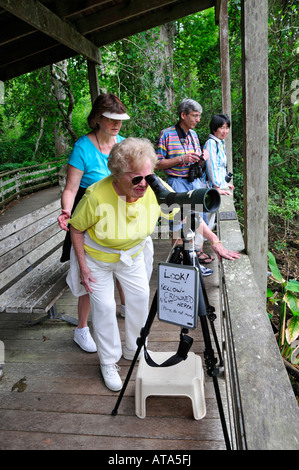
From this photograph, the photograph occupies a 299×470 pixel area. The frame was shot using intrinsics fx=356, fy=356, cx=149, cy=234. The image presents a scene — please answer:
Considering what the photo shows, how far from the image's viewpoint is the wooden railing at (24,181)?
12.1m

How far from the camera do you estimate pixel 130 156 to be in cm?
178

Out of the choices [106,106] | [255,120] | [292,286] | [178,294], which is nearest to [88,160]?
[106,106]

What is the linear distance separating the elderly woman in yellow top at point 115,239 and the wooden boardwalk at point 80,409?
21 centimetres

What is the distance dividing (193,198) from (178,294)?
45cm

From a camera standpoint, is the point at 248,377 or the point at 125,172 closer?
the point at 248,377

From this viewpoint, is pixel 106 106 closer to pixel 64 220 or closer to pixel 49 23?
pixel 64 220

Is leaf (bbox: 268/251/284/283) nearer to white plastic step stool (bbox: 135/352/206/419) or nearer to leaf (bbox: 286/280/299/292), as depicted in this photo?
leaf (bbox: 286/280/299/292)

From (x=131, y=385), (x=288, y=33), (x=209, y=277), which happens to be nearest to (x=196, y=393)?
(x=131, y=385)

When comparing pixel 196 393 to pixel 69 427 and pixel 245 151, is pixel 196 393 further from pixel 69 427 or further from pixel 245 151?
pixel 245 151

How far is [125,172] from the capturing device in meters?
1.82

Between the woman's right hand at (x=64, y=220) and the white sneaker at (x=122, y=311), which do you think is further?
the white sneaker at (x=122, y=311)

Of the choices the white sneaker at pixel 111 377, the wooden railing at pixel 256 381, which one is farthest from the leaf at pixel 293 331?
the white sneaker at pixel 111 377

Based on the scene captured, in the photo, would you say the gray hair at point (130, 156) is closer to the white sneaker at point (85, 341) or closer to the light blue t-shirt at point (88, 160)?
the light blue t-shirt at point (88, 160)
